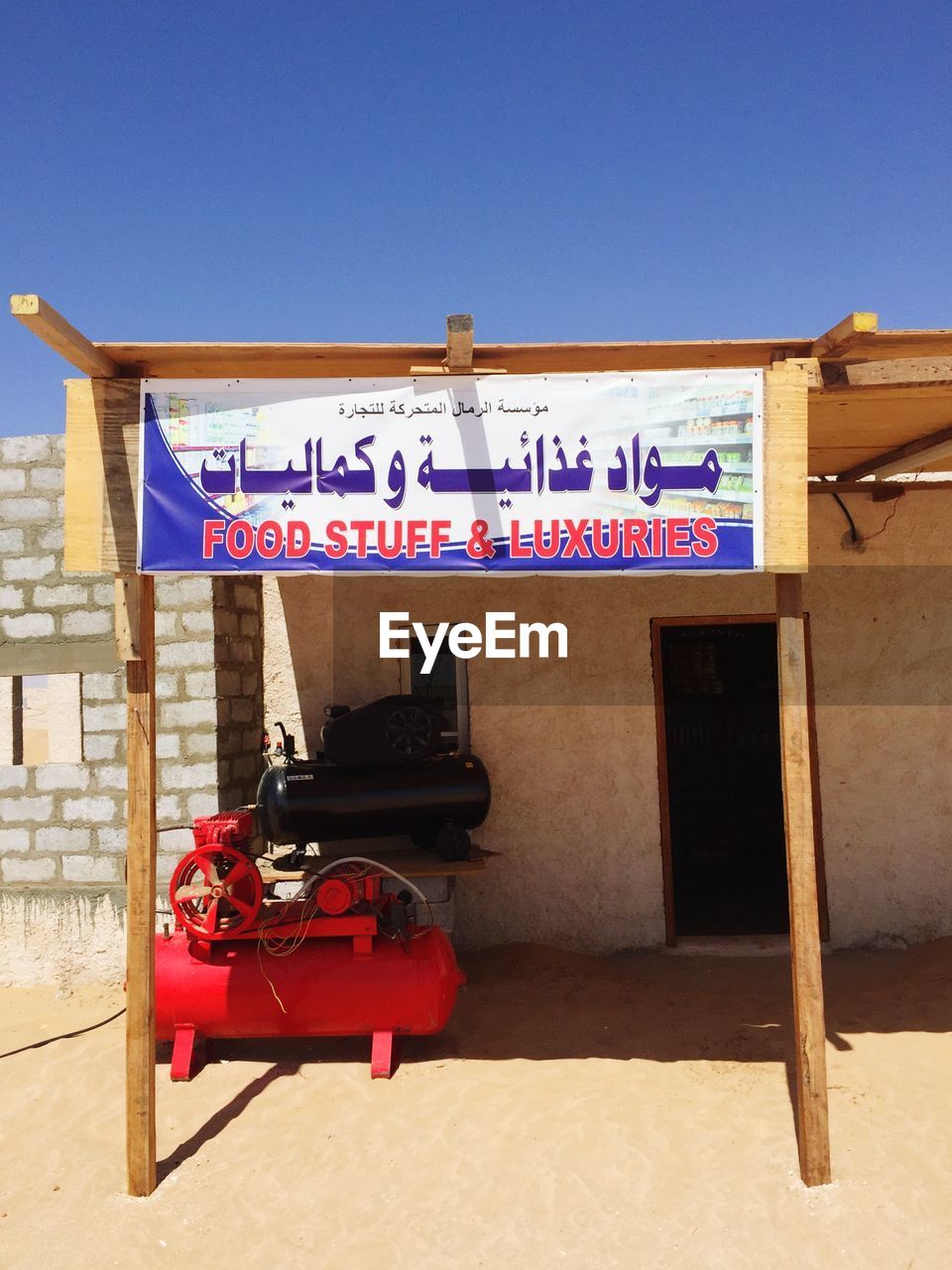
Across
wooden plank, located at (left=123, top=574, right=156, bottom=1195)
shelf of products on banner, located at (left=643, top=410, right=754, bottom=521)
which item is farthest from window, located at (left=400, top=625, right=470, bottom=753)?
shelf of products on banner, located at (left=643, top=410, right=754, bottom=521)

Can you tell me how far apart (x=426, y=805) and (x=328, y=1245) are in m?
2.83

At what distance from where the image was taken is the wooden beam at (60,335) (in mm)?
3662

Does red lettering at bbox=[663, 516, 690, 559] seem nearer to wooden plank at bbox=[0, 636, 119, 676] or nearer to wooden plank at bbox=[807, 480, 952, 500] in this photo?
wooden plank at bbox=[807, 480, 952, 500]

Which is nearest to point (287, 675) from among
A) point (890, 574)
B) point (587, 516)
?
point (587, 516)

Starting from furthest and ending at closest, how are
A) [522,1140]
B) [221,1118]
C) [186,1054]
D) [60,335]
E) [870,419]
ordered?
[186,1054] < [870,419] < [221,1118] < [522,1140] < [60,335]

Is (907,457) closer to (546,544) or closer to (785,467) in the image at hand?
(785,467)

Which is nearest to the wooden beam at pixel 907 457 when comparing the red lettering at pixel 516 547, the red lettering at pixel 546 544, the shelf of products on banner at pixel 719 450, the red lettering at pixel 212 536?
the shelf of products on banner at pixel 719 450

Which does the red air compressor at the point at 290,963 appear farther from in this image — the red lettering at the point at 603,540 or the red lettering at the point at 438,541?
the red lettering at the point at 603,540

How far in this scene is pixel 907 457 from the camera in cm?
613

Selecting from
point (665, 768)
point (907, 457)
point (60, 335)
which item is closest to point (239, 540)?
point (60, 335)

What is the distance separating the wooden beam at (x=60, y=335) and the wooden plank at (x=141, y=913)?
3.24ft

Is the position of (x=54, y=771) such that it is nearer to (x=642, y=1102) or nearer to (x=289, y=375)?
(x=289, y=375)

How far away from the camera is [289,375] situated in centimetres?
455

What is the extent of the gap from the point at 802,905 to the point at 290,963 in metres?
2.95
